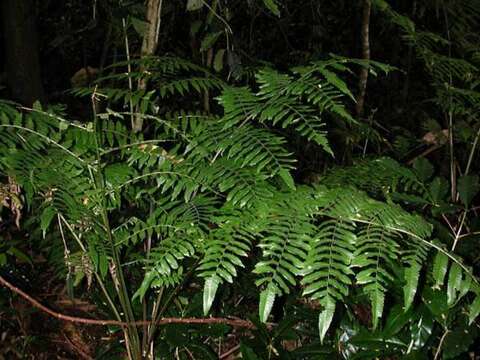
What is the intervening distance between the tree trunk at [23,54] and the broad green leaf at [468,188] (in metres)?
2.18

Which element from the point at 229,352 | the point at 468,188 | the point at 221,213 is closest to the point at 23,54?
the point at 229,352

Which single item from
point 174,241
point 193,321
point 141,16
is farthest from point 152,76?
point 193,321

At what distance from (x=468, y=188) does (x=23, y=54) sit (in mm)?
2374

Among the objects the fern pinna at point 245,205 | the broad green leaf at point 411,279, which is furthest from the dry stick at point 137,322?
the broad green leaf at point 411,279

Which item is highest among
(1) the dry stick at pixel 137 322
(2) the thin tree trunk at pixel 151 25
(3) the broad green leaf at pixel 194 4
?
(3) the broad green leaf at pixel 194 4

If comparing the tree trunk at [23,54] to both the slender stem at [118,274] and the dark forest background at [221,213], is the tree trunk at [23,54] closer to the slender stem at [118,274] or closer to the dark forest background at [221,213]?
the dark forest background at [221,213]

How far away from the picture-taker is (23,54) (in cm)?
301

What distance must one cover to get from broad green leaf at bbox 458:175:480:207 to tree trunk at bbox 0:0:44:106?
2179mm

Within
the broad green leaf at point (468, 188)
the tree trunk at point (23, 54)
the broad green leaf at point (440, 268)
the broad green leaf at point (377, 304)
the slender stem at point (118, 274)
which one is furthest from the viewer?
the tree trunk at point (23, 54)

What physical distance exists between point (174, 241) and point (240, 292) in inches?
35.7

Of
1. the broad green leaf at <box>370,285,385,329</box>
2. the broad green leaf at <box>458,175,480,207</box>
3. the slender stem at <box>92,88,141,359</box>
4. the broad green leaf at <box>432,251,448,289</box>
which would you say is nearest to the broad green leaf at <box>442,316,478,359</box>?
the broad green leaf at <box>458,175,480,207</box>

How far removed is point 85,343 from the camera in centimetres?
230

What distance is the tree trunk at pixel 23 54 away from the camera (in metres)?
2.94

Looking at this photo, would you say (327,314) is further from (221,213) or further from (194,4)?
(194,4)
